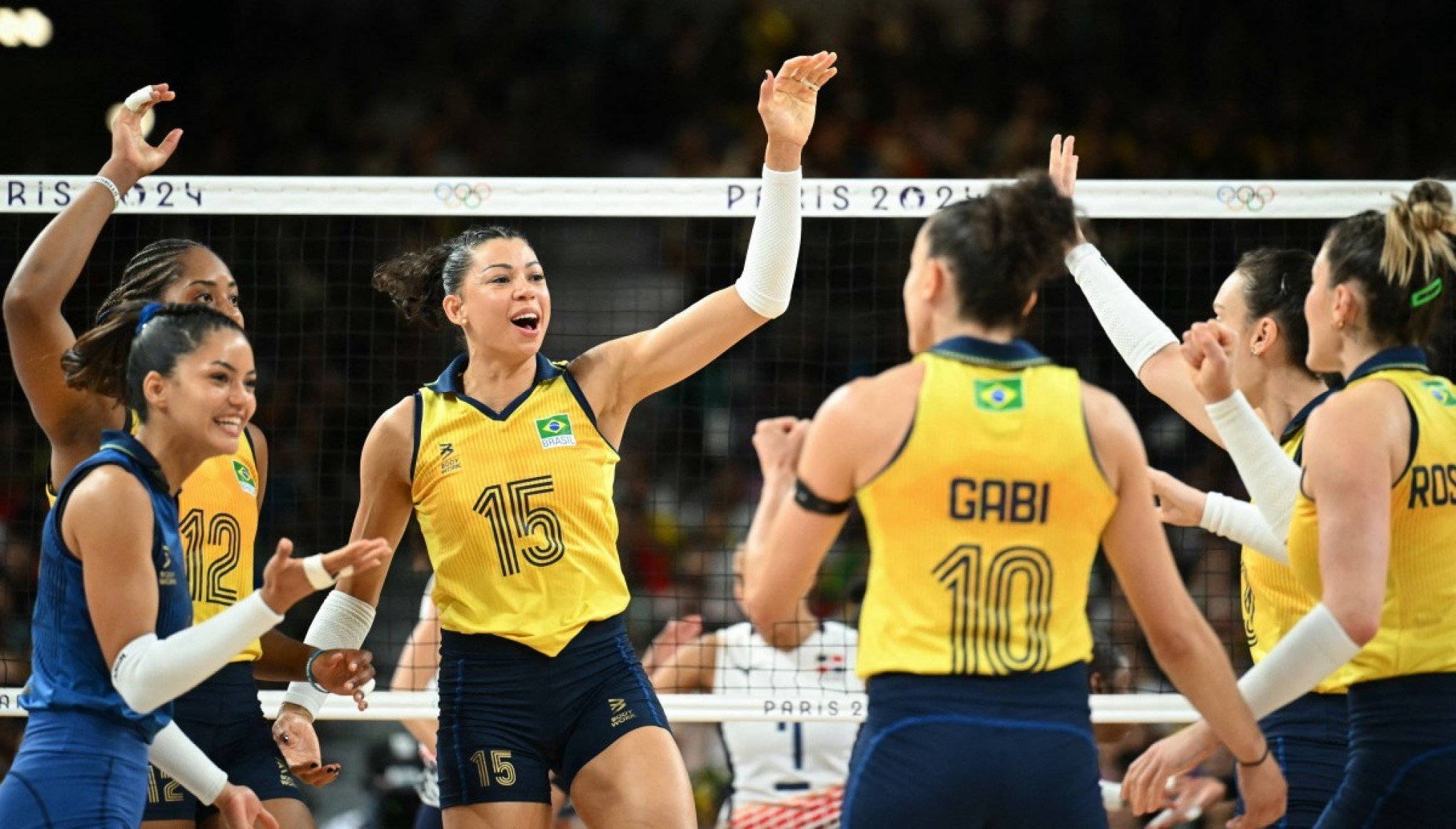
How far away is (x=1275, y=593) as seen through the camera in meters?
4.29

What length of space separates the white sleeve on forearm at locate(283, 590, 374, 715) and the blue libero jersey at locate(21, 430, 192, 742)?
3.65 feet

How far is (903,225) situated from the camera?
402 inches

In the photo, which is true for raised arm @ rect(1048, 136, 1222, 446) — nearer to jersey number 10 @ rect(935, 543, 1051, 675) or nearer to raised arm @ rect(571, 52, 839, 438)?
raised arm @ rect(571, 52, 839, 438)

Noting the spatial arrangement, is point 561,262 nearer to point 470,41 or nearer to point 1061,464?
point 470,41

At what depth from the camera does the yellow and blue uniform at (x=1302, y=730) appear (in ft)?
13.3

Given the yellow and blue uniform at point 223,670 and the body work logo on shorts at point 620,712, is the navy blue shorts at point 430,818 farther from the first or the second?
the body work logo on shorts at point 620,712

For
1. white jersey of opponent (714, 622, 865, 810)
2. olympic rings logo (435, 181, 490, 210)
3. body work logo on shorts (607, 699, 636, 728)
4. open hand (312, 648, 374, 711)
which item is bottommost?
white jersey of opponent (714, 622, 865, 810)

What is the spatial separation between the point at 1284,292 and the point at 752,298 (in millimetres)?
1512

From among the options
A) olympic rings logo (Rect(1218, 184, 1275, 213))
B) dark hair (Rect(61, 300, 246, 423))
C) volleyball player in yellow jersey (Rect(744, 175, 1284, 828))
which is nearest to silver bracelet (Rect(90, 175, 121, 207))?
dark hair (Rect(61, 300, 246, 423))

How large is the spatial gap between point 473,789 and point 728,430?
555cm

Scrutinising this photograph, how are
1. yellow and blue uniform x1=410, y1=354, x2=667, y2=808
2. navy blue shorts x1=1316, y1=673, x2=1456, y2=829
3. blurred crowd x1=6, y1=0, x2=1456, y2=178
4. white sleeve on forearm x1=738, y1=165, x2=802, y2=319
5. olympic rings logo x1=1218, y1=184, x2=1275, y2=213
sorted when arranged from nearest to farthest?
navy blue shorts x1=1316, y1=673, x2=1456, y2=829
yellow and blue uniform x1=410, y1=354, x2=667, y2=808
white sleeve on forearm x1=738, y1=165, x2=802, y2=319
olympic rings logo x1=1218, y1=184, x2=1275, y2=213
blurred crowd x1=6, y1=0, x2=1456, y2=178

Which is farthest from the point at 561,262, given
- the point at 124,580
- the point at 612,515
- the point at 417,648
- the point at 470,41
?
the point at 124,580

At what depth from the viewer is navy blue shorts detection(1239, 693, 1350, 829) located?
13.3 ft

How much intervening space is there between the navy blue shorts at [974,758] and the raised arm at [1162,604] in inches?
11.9
